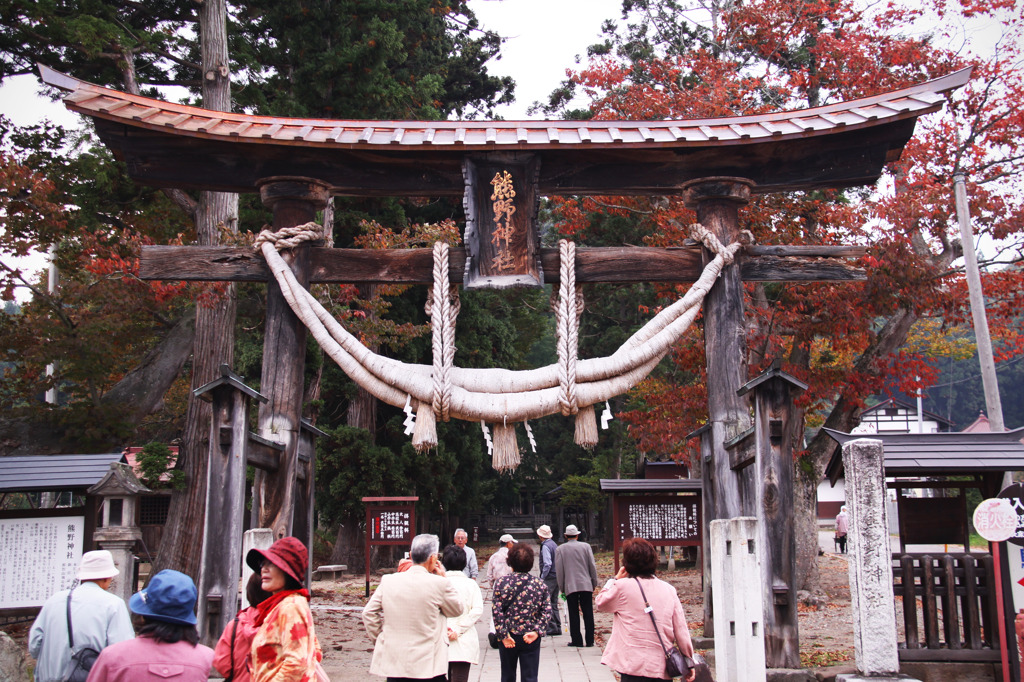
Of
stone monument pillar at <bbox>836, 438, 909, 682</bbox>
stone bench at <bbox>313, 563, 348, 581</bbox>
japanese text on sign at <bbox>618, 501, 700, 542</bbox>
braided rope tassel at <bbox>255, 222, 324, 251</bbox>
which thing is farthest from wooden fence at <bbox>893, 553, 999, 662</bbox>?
stone bench at <bbox>313, 563, 348, 581</bbox>

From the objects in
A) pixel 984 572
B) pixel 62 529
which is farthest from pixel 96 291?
pixel 984 572

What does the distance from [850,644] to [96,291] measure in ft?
44.2

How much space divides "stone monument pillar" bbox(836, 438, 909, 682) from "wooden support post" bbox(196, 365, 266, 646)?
14.6 feet

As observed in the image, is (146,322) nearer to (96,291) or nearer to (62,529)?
(96,291)

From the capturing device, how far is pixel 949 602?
7.29 m

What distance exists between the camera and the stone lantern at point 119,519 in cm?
790

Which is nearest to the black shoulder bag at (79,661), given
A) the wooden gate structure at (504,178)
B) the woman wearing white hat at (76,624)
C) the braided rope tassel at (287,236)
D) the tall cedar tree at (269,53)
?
the woman wearing white hat at (76,624)

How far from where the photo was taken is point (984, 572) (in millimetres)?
7402

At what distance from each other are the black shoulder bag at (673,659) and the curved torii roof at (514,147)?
162 inches

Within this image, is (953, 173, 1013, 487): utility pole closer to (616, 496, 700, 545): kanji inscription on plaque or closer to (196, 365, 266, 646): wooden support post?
(616, 496, 700, 545): kanji inscription on plaque

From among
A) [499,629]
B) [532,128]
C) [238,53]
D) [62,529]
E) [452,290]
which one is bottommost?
[499,629]

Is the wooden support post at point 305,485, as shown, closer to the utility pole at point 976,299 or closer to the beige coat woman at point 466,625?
the beige coat woman at point 466,625

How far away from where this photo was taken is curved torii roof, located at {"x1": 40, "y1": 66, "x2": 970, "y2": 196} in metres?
7.31

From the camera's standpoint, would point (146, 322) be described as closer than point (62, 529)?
No
